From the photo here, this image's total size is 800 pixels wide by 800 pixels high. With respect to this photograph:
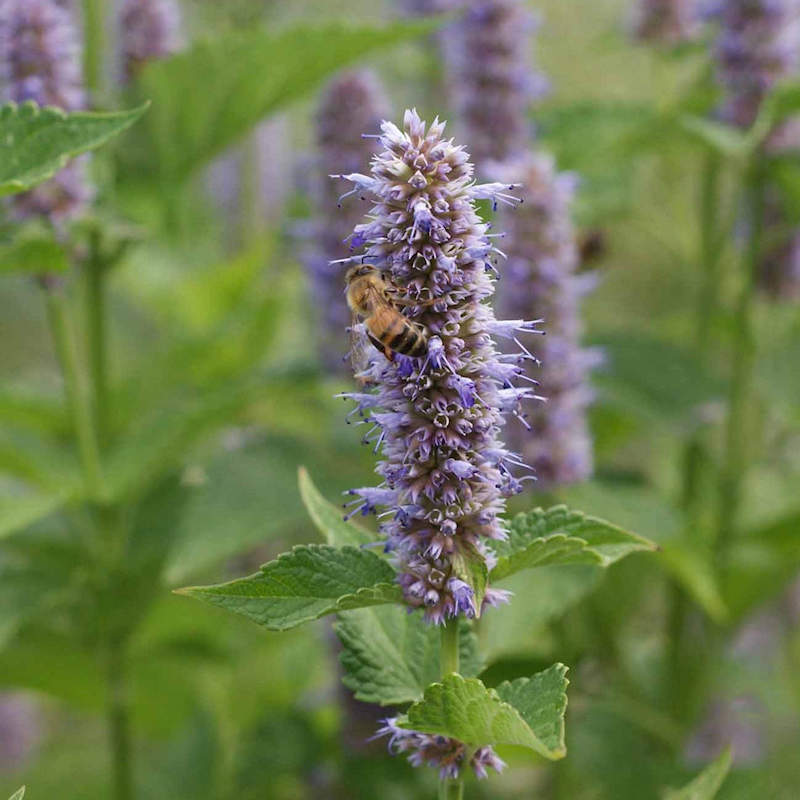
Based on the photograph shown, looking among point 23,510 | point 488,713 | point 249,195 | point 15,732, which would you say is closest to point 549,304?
Answer: point 23,510

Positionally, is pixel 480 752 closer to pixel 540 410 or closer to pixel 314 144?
pixel 540 410

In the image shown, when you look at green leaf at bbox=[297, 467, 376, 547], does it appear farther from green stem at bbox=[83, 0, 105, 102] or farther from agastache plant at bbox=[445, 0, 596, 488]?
green stem at bbox=[83, 0, 105, 102]

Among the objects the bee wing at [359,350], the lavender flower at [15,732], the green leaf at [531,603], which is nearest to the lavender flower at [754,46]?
the green leaf at [531,603]

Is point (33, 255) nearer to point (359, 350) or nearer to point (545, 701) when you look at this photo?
point (359, 350)

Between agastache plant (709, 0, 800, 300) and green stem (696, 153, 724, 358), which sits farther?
green stem (696, 153, 724, 358)

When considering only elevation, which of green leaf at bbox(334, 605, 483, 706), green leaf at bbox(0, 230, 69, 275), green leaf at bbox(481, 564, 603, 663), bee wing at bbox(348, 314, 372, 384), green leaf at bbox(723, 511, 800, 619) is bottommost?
green leaf at bbox(723, 511, 800, 619)

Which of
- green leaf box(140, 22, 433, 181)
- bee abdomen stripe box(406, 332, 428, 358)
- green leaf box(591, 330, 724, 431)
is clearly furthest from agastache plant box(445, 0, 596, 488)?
bee abdomen stripe box(406, 332, 428, 358)
